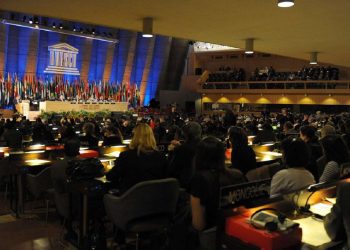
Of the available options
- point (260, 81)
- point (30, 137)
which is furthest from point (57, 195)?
point (260, 81)

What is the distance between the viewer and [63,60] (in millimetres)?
23766

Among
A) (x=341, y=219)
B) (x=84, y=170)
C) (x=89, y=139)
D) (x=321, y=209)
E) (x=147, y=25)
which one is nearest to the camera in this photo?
(x=341, y=219)

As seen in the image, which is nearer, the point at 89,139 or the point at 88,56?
the point at 89,139

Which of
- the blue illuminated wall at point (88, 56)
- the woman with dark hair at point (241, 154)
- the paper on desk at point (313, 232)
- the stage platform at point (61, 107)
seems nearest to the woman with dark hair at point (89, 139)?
the woman with dark hair at point (241, 154)

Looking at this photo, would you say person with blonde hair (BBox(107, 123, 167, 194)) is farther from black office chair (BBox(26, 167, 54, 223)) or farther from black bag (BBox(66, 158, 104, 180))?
black office chair (BBox(26, 167, 54, 223))

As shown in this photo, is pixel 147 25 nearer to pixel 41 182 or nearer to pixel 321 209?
pixel 41 182

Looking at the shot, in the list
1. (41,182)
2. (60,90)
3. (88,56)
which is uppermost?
(88,56)

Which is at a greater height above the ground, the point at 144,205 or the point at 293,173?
the point at 293,173

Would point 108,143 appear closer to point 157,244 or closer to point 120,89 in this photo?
point 157,244

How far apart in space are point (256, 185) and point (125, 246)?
2.12m

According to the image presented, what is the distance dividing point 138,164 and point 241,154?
1.80 m

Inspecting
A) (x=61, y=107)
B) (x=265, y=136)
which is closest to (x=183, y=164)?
(x=265, y=136)

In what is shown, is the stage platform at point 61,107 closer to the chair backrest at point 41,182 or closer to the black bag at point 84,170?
the chair backrest at point 41,182

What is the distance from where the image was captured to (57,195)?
4.64 m
